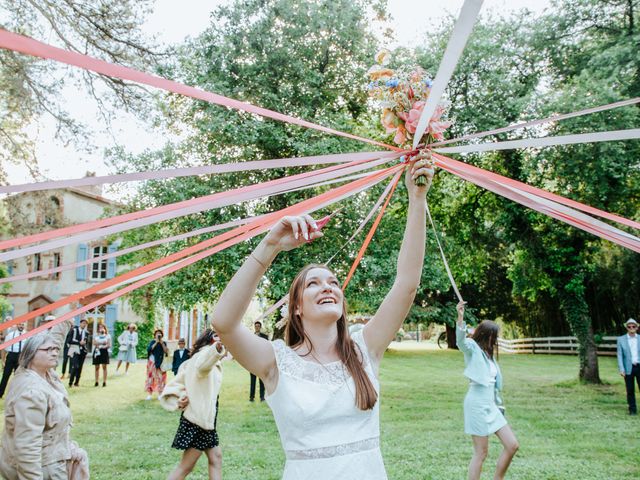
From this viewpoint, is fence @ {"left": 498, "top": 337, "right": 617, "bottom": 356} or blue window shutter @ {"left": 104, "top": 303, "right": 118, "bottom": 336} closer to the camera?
fence @ {"left": 498, "top": 337, "right": 617, "bottom": 356}

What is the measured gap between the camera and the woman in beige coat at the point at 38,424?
302 cm

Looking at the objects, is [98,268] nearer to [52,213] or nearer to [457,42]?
[52,213]

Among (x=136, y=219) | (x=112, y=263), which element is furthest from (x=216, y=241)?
(x=112, y=263)

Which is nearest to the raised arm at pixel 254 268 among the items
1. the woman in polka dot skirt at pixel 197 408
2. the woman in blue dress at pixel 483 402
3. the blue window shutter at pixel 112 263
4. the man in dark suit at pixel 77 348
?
the woman in polka dot skirt at pixel 197 408

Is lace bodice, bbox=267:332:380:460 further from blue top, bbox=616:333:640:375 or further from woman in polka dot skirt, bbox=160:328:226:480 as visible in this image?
blue top, bbox=616:333:640:375

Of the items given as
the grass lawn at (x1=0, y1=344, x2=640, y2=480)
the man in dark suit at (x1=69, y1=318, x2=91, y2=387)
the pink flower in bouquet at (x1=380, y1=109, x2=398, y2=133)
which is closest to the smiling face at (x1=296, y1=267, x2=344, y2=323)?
the pink flower in bouquet at (x1=380, y1=109, x2=398, y2=133)

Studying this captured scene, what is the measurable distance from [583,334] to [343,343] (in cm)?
1333

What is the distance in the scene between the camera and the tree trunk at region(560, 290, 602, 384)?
1377 cm

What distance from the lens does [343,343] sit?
2.21m

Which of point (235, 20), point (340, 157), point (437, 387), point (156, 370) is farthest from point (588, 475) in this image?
point (235, 20)

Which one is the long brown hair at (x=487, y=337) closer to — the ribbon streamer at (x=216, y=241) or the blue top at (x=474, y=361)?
the blue top at (x=474, y=361)

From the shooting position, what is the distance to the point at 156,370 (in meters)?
11.9

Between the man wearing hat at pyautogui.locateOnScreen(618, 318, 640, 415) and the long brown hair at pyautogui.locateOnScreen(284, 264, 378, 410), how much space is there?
9108 mm

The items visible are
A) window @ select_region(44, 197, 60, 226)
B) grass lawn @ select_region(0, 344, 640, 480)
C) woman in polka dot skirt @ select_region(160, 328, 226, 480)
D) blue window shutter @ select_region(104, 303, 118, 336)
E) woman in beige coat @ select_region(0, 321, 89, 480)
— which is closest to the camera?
woman in beige coat @ select_region(0, 321, 89, 480)
